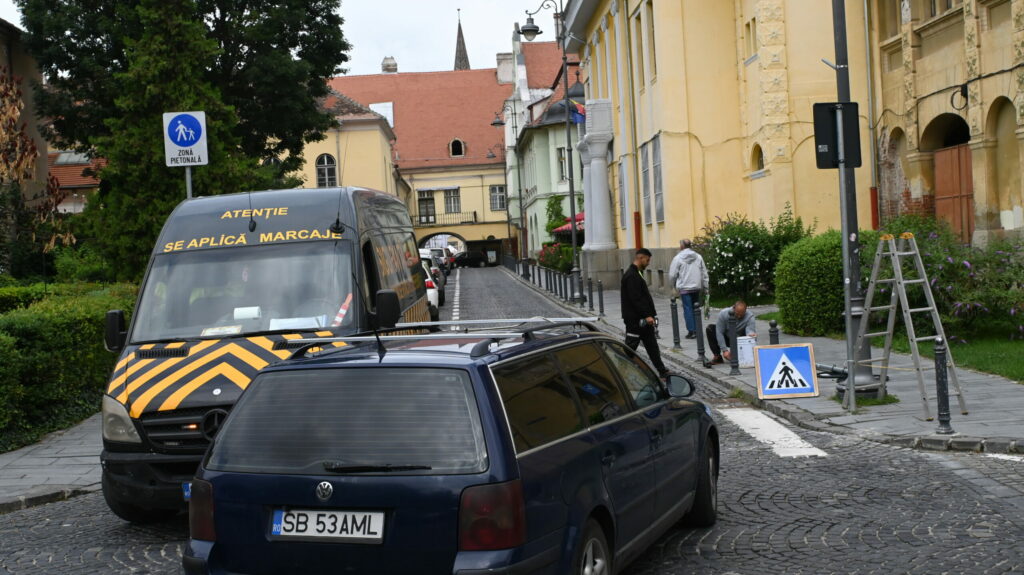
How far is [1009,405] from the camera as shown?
36.3 feet

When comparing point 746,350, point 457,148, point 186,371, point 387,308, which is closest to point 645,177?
point 746,350

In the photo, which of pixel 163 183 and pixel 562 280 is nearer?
pixel 163 183

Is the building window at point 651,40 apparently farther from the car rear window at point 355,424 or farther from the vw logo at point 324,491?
the vw logo at point 324,491

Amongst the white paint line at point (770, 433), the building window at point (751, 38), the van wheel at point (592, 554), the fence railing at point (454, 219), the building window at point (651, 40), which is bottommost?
the white paint line at point (770, 433)

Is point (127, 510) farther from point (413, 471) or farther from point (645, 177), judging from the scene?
point (645, 177)

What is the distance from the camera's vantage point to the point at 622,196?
41531mm

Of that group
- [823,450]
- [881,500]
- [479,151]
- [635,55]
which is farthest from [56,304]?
[479,151]

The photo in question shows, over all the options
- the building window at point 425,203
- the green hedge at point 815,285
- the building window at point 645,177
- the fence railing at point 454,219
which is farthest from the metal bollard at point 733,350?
the building window at point 425,203

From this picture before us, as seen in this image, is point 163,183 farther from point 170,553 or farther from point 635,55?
point 635,55

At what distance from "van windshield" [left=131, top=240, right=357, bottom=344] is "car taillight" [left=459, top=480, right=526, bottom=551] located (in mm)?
4560

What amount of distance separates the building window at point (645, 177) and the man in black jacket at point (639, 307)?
816 inches

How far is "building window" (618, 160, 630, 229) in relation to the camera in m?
40.0

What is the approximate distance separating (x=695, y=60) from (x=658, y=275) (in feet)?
22.0

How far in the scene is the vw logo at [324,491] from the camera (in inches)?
187
